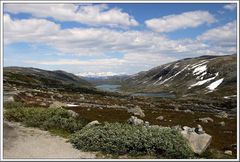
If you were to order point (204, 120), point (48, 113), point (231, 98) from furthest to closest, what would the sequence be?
point (231, 98), point (204, 120), point (48, 113)

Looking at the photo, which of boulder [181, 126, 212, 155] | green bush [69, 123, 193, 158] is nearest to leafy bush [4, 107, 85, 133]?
green bush [69, 123, 193, 158]

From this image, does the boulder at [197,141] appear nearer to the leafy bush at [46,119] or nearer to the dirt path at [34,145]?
the dirt path at [34,145]

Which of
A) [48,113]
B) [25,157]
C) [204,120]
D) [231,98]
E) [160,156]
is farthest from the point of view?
[231,98]

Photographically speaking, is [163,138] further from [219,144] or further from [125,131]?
[219,144]

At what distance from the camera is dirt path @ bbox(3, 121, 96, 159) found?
2395 centimetres

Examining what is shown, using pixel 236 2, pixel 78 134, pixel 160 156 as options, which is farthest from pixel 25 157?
pixel 236 2

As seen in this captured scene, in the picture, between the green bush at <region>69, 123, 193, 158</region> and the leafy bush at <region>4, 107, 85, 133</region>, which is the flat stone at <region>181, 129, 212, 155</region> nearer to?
the green bush at <region>69, 123, 193, 158</region>

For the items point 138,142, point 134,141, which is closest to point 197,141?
point 138,142

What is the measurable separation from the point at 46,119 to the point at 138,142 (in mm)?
13367

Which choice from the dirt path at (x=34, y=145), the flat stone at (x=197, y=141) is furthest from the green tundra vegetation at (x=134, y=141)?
the dirt path at (x=34, y=145)

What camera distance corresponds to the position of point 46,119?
3634 cm

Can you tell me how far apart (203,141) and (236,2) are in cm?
1050

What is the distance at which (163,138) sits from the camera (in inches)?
1048

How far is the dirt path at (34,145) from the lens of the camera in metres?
24.0
